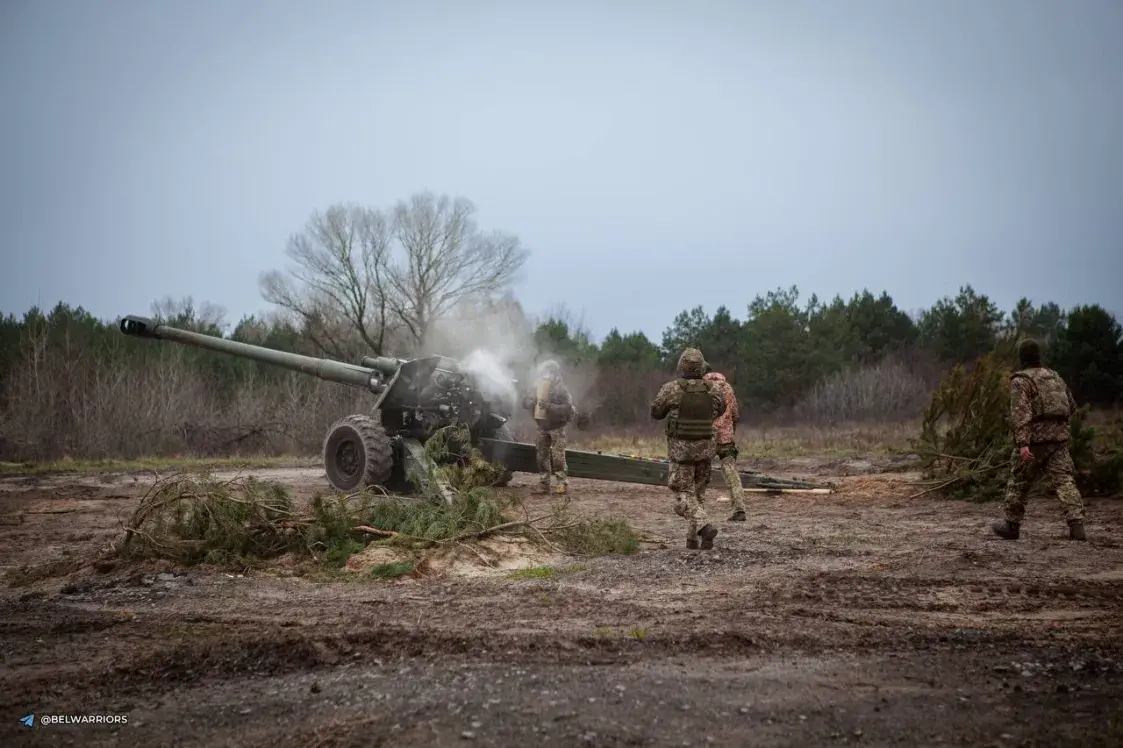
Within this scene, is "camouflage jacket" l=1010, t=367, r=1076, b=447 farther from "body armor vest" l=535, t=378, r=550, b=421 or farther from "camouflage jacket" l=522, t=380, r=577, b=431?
"body armor vest" l=535, t=378, r=550, b=421

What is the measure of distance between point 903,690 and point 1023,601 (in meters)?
2.21

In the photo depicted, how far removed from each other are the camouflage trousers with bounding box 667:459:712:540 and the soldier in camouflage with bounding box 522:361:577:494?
4693mm

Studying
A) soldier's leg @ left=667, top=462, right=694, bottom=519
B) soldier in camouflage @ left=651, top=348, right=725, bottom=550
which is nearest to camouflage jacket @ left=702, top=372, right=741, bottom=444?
soldier in camouflage @ left=651, top=348, right=725, bottom=550

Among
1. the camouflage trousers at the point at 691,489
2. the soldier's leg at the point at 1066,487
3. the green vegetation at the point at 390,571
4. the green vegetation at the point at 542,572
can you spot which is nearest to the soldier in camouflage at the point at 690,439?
the camouflage trousers at the point at 691,489

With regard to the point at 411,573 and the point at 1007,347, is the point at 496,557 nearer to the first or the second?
the point at 411,573

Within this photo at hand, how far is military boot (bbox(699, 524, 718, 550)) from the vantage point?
7.90 m

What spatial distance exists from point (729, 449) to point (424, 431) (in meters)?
3.92

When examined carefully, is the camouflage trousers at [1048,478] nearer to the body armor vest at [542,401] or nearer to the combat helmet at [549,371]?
the body armor vest at [542,401]

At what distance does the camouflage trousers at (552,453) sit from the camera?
12.9 metres

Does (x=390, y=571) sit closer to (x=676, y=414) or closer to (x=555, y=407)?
(x=676, y=414)

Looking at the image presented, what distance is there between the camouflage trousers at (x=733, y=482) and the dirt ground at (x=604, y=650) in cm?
163

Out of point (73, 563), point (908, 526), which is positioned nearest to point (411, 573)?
point (73, 563)

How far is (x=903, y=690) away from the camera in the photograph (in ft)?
13.3

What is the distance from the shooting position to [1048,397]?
8242 mm
